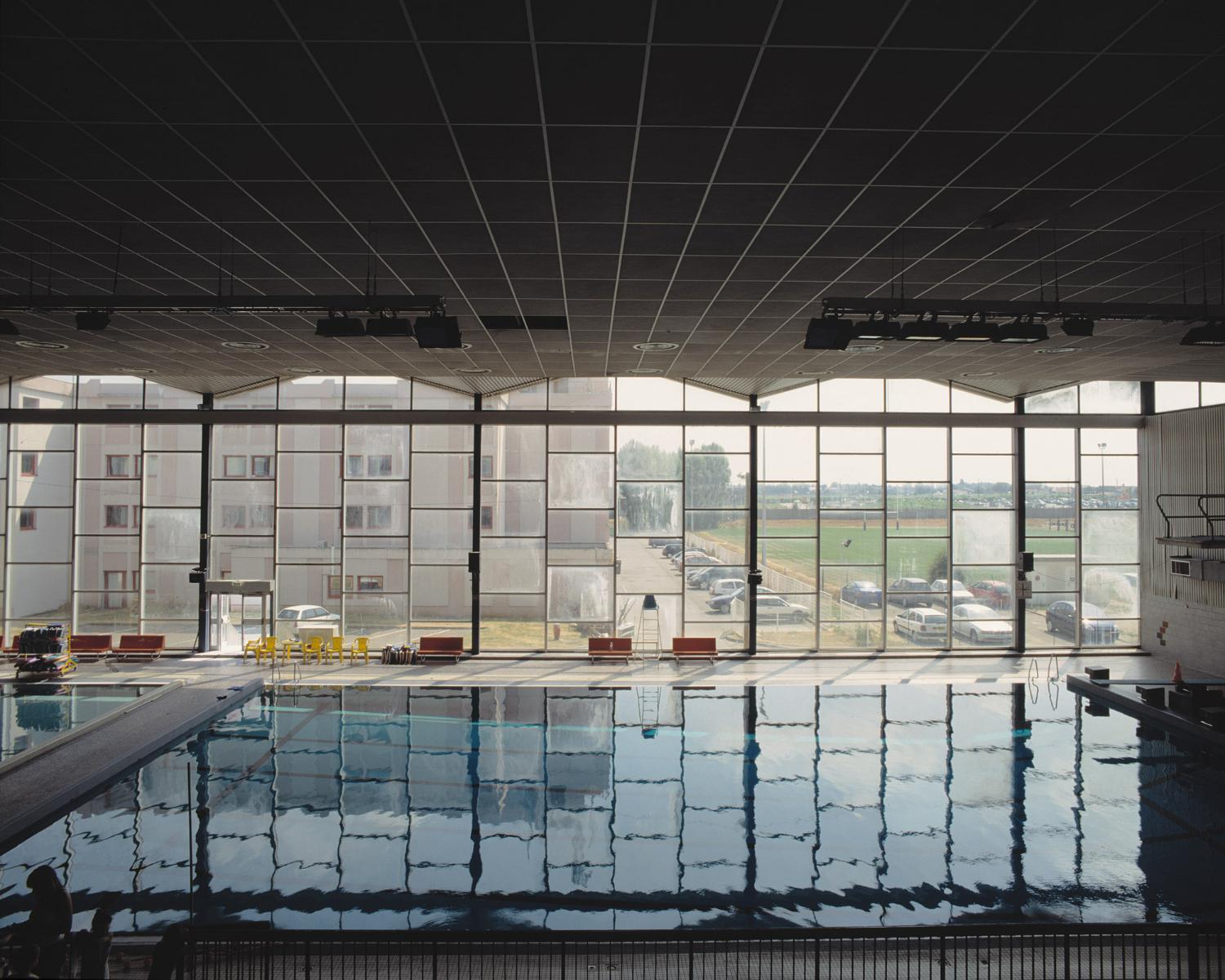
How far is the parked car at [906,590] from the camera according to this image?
57.2ft

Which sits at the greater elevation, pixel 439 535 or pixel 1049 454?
pixel 1049 454

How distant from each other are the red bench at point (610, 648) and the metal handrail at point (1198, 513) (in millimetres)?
12335

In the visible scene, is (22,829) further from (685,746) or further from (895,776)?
(895,776)

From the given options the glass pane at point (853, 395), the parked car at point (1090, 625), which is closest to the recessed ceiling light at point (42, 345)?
the glass pane at point (853, 395)

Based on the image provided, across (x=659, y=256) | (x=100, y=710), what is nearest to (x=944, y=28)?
(x=659, y=256)

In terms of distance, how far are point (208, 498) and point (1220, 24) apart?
1874cm

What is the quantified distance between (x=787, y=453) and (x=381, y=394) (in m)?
9.60

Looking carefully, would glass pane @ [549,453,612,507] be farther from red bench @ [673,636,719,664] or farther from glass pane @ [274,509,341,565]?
glass pane @ [274,509,341,565]

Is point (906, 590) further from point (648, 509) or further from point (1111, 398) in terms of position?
point (1111, 398)

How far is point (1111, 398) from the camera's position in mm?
17453

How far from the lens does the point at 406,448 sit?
56.9 feet

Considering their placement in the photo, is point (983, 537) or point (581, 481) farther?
point (983, 537)

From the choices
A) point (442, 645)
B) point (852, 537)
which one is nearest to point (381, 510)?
point (442, 645)

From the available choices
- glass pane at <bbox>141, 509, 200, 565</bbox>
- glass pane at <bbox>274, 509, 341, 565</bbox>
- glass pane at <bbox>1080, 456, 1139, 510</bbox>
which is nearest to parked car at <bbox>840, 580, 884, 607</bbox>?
glass pane at <bbox>1080, 456, 1139, 510</bbox>
